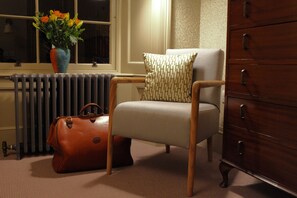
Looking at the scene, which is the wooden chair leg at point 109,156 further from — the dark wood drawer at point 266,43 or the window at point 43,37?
the window at point 43,37

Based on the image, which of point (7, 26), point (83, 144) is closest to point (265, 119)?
point (83, 144)

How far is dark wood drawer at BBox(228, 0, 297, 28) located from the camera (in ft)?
4.89

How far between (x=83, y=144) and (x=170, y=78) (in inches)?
27.8

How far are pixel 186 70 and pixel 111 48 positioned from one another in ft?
3.59

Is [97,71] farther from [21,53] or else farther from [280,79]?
[280,79]

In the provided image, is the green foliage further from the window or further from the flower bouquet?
the window

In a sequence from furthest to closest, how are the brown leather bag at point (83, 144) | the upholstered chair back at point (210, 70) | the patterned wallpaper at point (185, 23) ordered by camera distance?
1. the patterned wallpaper at point (185, 23)
2. the upholstered chair back at point (210, 70)
3. the brown leather bag at point (83, 144)

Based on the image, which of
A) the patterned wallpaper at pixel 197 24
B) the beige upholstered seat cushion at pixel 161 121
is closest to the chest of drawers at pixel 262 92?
the beige upholstered seat cushion at pixel 161 121

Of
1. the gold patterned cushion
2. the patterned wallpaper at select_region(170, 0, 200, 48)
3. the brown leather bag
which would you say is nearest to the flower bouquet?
the brown leather bag

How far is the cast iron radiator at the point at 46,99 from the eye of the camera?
244 cm

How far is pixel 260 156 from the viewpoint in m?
1.68

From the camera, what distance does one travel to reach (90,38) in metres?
3.03

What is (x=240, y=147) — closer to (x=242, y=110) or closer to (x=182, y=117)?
(x=242, y=110)

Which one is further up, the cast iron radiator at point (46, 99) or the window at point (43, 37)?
the window at point (43, 37)
